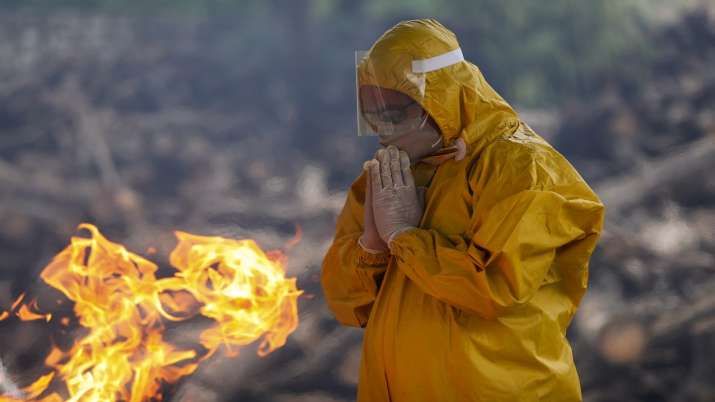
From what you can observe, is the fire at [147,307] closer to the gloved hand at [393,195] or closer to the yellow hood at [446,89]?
the gloved hand at [393,195]

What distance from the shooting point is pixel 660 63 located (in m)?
3.57

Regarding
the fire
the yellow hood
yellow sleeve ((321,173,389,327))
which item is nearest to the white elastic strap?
the yellow hood

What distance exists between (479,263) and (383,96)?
44 centimetres

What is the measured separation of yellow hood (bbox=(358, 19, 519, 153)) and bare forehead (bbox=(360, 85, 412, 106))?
0.02 meters

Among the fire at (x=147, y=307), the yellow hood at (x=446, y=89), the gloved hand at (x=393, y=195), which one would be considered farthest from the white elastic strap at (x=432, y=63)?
the fire at (x=147, y=307)

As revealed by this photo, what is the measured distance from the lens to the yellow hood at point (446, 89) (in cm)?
166

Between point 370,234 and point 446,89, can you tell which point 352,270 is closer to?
point 370,234

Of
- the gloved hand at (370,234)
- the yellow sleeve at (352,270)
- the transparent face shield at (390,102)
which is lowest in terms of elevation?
the yellow sleeve at (352,270)

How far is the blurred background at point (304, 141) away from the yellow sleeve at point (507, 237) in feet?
5.30

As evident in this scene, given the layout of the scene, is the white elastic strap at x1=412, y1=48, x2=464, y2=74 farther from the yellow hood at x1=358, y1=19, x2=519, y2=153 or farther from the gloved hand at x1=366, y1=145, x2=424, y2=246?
the gloved hand at x1=366, y1=145, x2=424, y2=246

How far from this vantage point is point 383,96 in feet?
5.65

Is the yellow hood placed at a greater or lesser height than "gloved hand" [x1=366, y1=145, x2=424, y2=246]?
greater

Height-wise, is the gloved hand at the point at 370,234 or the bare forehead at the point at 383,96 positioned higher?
the bare forehead at the point at 383,96

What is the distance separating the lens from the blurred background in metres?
3.00
